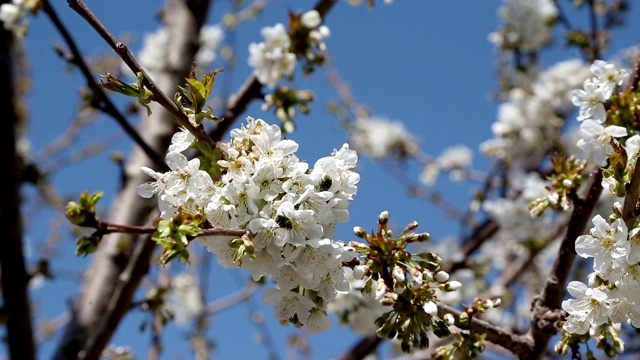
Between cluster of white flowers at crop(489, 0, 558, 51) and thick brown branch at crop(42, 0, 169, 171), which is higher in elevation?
cluster of white flowers at crop(489, 0, 558, 51)

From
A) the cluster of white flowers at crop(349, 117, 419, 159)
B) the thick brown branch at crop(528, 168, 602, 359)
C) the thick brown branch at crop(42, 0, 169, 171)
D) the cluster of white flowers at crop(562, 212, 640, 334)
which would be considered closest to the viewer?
the cluster of white flowers at crop(562, 212, 640, 334)

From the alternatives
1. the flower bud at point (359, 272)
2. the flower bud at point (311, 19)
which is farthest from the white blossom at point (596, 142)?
the flower bud at point (311, 19)

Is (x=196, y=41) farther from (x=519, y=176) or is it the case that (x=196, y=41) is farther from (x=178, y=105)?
(x=519, y=176)

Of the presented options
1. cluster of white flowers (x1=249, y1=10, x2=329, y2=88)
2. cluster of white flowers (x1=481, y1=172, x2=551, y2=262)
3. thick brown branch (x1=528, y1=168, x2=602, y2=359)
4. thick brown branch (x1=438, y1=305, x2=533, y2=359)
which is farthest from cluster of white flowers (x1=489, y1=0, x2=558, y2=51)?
thick brown branch (x1=438, y1=305, x2=533, y2=359)

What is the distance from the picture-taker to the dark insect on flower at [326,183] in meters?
1.46

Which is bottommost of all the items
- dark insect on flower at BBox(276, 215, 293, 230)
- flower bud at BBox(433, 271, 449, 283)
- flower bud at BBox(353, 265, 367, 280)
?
flower bud at BBox(353, 265, 367, 280)

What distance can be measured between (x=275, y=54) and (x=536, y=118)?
3.42 m

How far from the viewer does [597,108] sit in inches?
76.1

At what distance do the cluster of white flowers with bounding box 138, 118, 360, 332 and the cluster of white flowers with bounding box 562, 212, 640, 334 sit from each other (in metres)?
0.54

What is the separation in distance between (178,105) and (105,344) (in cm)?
144

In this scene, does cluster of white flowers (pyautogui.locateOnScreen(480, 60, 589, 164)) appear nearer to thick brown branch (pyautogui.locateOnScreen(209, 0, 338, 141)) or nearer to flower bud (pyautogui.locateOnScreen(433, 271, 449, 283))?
thick brown branch (pyautogui.locateOnScreen(209, 0, 338, 141))

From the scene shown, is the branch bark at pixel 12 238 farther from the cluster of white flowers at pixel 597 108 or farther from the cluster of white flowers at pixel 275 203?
the cluster of white flowers at pixel 597 108

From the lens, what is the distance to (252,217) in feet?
4.67

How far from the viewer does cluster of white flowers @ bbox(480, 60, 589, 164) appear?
568 centimetres
